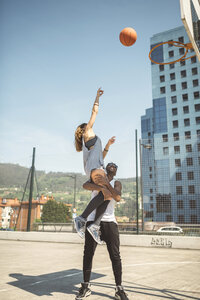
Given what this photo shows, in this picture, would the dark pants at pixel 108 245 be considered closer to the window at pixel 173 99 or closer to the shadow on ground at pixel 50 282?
the shadow on ground at pixel 50 282

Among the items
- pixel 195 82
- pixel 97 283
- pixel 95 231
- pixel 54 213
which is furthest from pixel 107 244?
pixel 54 213

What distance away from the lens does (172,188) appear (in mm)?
14766

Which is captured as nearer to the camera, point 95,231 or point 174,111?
point 95,231

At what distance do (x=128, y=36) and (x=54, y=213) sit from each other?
7123 centimetres

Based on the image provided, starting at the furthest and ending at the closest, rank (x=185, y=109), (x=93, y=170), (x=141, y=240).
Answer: (x=185, y=109) → (x=141, y=240) → (x=93, y=170)

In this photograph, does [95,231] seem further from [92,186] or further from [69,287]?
[69,287]

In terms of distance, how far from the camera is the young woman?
3184 millimetres

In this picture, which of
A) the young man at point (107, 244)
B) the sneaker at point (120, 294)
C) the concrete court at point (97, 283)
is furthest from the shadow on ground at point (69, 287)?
the young man at point (107, 244)

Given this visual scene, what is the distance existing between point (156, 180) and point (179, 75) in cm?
4418

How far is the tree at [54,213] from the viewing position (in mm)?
71562

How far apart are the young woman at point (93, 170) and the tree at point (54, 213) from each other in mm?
70566

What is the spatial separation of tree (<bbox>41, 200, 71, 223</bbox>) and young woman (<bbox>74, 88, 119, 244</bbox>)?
70566 mm

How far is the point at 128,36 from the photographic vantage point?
5.51 m

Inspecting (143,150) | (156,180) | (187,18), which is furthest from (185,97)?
(187,18)
